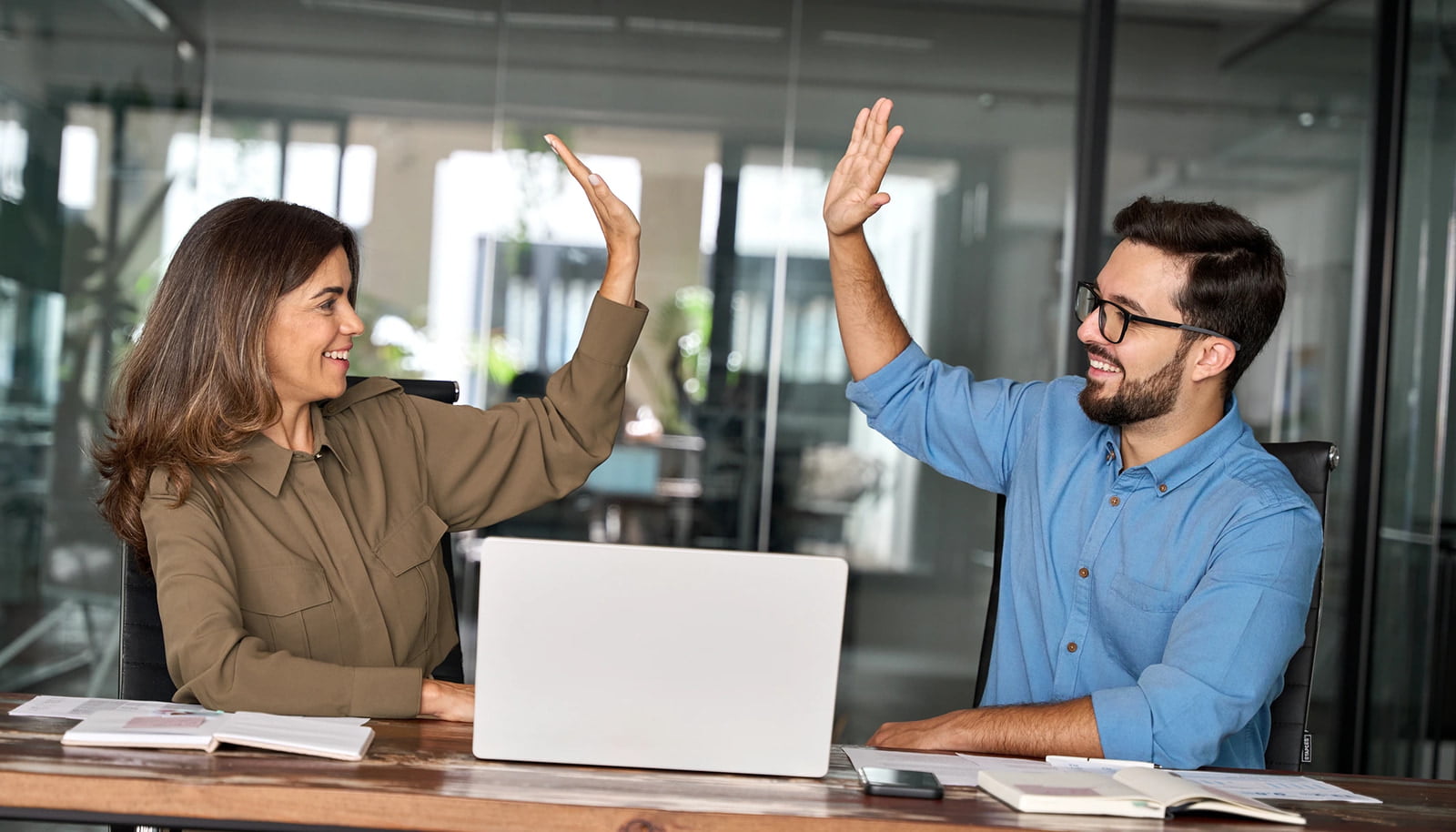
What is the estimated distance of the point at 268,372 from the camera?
1939 millimetres

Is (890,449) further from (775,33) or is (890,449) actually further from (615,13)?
(615,13)

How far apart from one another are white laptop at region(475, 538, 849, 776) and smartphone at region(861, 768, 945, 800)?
3.5 inches

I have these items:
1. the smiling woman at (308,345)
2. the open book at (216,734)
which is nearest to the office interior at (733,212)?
the smiling woman at (308,345)

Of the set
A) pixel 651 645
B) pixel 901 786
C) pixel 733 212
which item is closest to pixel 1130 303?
pixel 901 786

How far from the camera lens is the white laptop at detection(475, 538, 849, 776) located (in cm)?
133

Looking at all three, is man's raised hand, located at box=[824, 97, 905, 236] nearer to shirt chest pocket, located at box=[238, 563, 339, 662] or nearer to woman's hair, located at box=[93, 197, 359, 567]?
woman's hair, located at box=[93, 197, 359, 567]

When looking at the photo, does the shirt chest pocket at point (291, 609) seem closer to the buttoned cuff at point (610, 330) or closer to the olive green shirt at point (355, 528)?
the olive green shirt at point (355, 528)

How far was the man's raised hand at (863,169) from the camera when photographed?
2.19 m

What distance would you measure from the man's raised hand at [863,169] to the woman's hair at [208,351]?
2.87 ft

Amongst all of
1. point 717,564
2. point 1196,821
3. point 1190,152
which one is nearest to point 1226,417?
point 1196,821

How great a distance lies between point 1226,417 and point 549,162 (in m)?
2.77

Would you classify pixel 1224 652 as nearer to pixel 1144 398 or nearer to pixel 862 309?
pixel 1144 398

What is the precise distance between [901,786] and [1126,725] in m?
0.49

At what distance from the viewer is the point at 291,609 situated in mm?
1850
